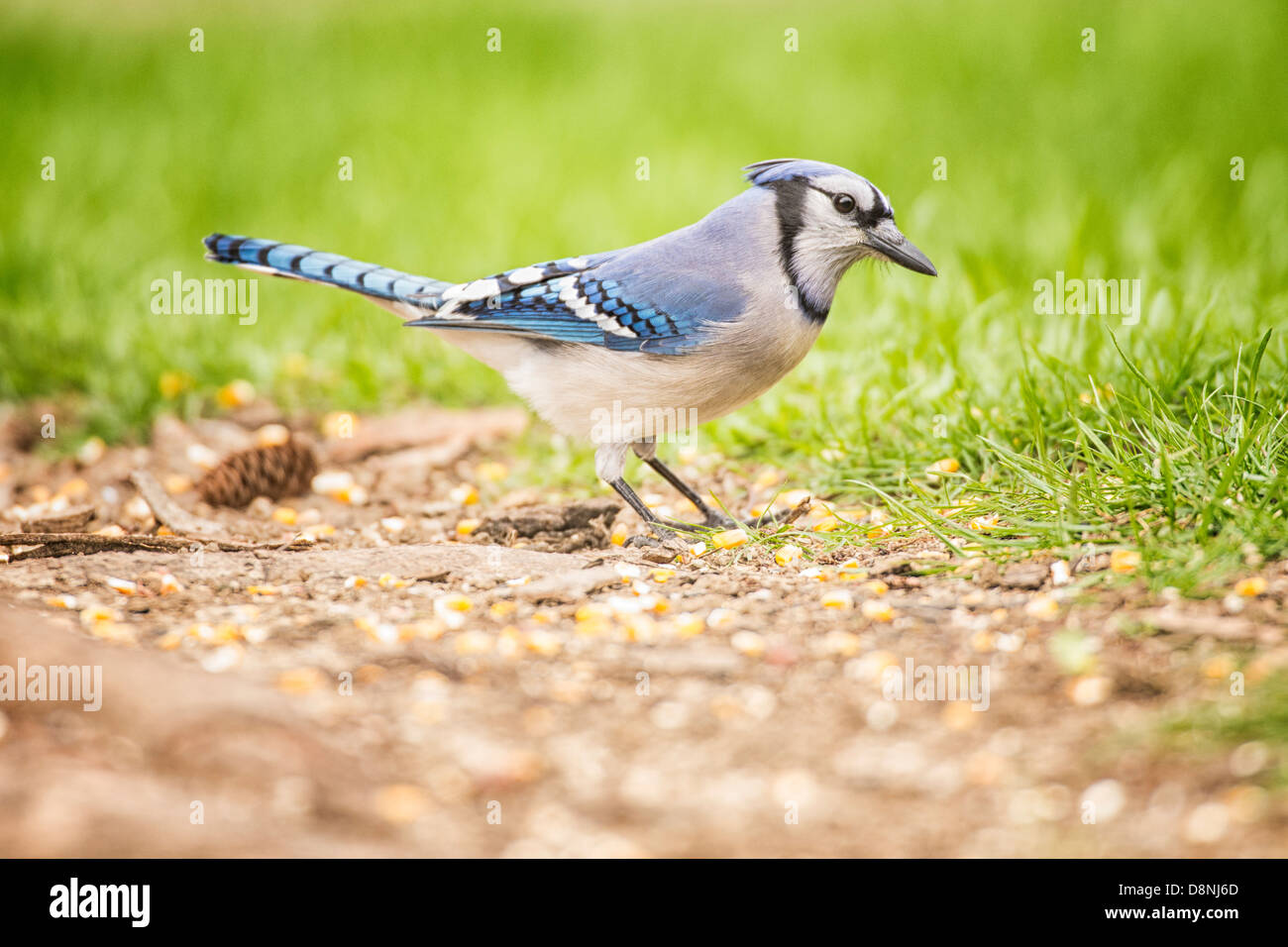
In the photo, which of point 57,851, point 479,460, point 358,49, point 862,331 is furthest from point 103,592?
point 358,49

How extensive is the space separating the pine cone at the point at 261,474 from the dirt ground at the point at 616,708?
710 millimetres

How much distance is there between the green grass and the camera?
3.94 m

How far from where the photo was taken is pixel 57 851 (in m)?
2.08

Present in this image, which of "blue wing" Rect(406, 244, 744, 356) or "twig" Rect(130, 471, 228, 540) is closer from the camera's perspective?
"blue wing" Rect(406, 244, 744, 356)

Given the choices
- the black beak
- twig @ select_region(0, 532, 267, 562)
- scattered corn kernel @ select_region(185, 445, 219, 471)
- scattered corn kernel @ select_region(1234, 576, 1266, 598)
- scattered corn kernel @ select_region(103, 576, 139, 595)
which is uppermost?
the black beak

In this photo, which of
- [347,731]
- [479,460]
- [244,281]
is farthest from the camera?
[244,281]

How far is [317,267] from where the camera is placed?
426 centimetres

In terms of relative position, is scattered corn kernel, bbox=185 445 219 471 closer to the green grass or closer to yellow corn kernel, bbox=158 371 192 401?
the green grass

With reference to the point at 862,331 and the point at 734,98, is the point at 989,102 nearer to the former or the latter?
the point at 734,98

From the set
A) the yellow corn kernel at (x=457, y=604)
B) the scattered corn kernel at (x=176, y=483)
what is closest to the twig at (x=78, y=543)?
the scattered corn kernel at (x=176, y=483)

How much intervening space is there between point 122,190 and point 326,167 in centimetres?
127

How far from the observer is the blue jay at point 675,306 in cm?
387

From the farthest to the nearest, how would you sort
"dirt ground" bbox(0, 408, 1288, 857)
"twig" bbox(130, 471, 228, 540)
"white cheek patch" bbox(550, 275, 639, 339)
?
"twig" bbox(130, 471, 228, 540) → "white cheek patch" bbox(550, 275, 639, 339) → "dirt ground" bbox(0, 408, 1288, 857)

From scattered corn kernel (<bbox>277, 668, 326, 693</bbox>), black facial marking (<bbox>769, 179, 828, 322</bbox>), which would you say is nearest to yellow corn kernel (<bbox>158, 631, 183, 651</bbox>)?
scattered corn kernel (<bbox>277, 668, 326, 693</bbox>)
